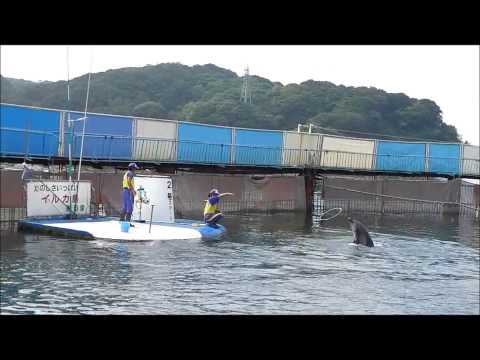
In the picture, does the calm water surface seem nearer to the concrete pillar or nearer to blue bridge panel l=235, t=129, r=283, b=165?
blue bridge panel l=235, t=129, r=283, b=165

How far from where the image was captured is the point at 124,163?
82.0 feet

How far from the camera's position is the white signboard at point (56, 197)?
19.0 meters

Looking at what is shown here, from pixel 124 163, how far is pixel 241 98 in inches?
2155

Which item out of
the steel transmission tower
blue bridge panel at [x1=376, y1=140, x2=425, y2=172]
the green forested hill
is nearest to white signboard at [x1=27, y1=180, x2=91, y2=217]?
blue bridge panel at [x1=376, y1=140, x2=425, y2=172]

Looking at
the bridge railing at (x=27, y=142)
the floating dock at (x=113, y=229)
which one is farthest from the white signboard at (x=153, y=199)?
the bridge railing at (x=27, y=142)

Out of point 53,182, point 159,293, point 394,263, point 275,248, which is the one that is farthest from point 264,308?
point 53,182

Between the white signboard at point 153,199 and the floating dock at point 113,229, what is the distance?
0.57 metres

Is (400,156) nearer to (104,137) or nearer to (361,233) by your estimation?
(361,233)

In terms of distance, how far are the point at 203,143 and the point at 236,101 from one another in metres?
47.3

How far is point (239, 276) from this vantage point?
12703 millimetres

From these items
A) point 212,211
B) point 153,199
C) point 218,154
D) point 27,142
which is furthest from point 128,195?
point 218,154

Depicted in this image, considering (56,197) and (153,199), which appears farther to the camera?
(153,199)

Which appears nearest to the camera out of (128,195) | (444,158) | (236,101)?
(128,195)
